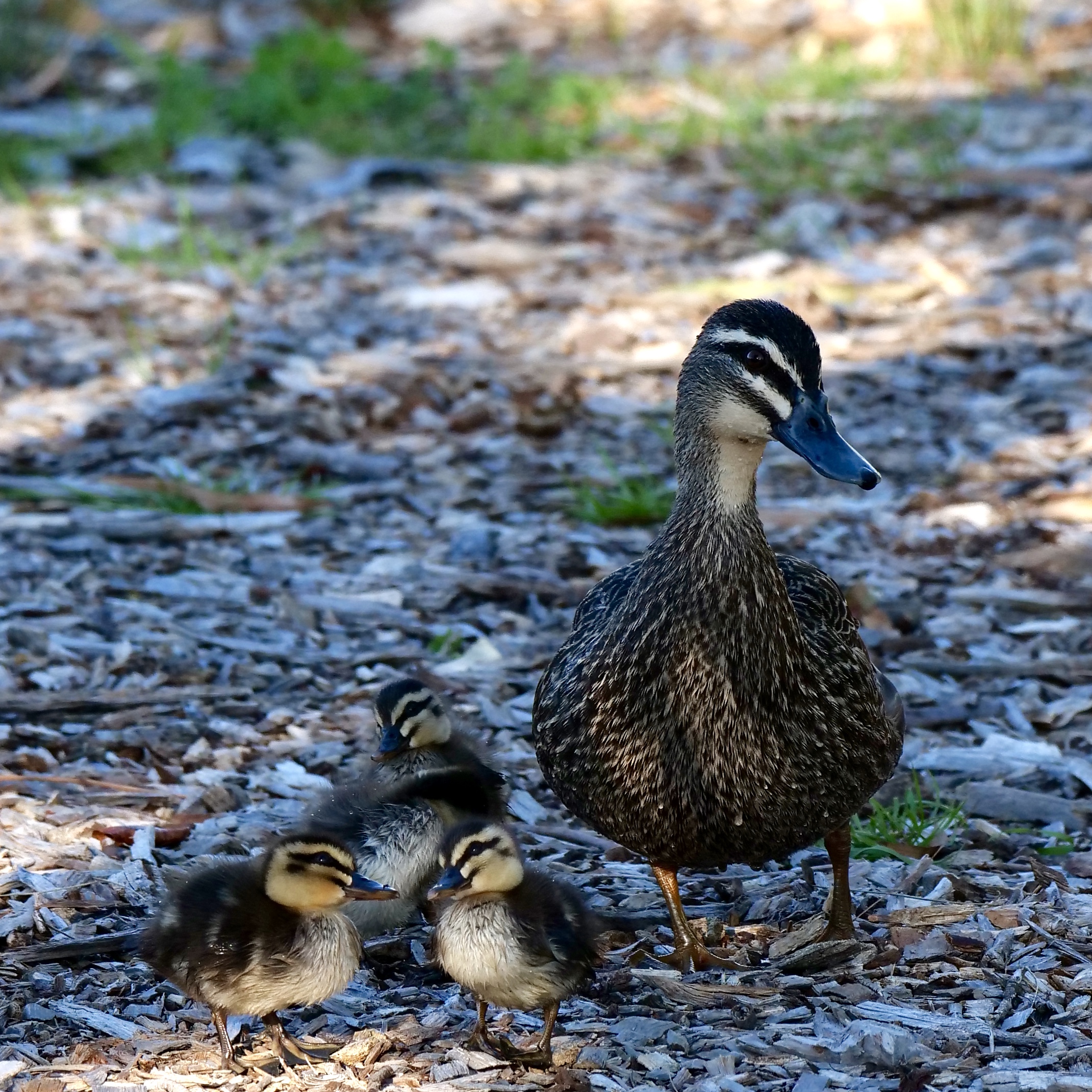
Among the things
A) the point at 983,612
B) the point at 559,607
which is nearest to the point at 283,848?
the point at 559,607

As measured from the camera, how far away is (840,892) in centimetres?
414

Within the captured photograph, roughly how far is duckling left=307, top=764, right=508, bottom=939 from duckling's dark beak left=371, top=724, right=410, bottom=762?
0.12m

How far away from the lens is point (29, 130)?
11.5m

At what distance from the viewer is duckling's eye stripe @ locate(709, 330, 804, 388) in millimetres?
3873

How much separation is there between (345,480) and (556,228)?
334 centimetres

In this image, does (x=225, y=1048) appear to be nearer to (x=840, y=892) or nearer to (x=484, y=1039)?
(x=484, y=1039)

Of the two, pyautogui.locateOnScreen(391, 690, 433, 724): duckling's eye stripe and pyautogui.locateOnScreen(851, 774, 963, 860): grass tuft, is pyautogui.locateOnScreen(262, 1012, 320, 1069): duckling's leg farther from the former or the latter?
pyautogui.locateOnScreen(851, 774, 963, 860): grass tuft

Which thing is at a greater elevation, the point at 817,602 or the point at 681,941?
the point at 817,602

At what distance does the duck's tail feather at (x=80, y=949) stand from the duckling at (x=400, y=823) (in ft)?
1.60

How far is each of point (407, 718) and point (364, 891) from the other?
902 millimetres

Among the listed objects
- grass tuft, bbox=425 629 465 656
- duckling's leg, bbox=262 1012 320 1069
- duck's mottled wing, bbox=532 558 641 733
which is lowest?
duckling's leg, bbox=262 1012 320 1069

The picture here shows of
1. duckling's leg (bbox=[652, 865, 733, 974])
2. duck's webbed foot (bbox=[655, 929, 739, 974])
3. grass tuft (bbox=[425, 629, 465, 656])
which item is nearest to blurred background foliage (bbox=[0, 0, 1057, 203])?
grass tuft (bbox=[425, 629, 465, 656])

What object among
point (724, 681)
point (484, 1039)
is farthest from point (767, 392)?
point (484, 1039)

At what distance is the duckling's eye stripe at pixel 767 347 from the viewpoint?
3873mm
